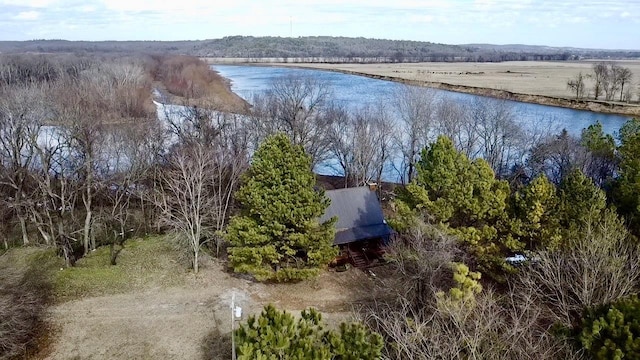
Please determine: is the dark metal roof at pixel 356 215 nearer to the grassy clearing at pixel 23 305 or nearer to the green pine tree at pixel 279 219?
the green pine tree at pixel 279 219

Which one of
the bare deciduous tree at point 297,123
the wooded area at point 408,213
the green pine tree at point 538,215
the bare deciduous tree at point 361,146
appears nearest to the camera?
the wooded area at point 408,213

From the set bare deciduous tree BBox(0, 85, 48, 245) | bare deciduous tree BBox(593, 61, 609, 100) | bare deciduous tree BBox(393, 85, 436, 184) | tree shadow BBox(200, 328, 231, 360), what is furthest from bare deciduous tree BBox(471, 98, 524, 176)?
bare deciduous tree BBox(593, 61, 609, 100)

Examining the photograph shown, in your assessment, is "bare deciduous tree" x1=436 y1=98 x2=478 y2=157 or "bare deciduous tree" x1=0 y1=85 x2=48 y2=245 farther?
"bare deciduous tree" x1=436 y1=98 x2=478 y2=157

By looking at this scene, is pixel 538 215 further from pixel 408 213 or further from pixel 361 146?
pixel 361 146

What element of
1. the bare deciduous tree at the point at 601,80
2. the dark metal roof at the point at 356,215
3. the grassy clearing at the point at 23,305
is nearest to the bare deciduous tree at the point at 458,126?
the dark metal roof at the point at 356,215

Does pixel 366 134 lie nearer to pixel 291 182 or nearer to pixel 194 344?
pixel 291 182

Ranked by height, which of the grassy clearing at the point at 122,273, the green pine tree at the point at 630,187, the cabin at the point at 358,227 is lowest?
the grassy clearing at the point at 122,273

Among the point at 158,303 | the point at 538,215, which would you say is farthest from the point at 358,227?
the point at 158,303

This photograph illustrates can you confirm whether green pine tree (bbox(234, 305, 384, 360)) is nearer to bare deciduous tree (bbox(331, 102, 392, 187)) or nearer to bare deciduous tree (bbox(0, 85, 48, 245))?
bare deciduous tree (bbox(0, 85, 48, 245))
